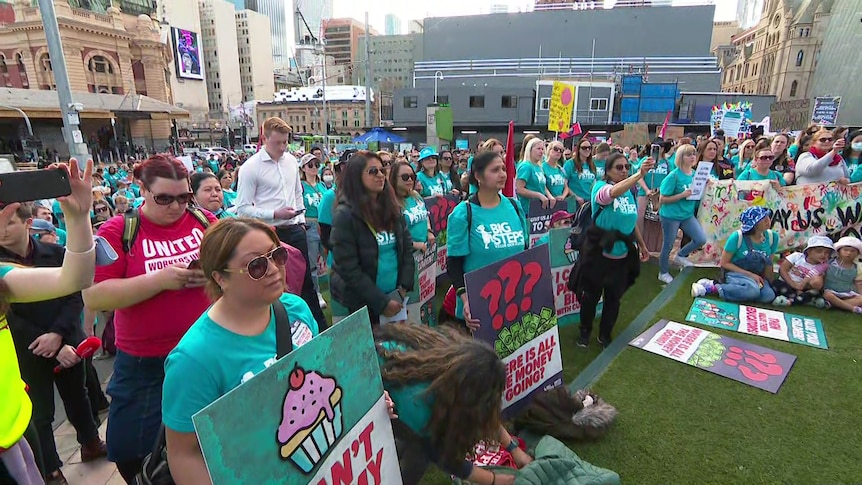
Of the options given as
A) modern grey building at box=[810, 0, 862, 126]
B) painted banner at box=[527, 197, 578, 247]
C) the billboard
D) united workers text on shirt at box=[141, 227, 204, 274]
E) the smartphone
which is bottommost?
painted banner at box=[527, 197, 578, 247]

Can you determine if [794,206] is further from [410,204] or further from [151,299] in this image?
[151,299]

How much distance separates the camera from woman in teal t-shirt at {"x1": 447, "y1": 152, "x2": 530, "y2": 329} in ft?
10.5

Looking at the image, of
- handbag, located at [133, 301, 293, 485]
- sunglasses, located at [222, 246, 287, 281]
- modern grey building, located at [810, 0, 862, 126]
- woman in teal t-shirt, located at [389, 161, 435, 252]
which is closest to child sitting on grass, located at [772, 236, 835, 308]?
woman in teal t-shirt, located at [389, 161, 435, 252]

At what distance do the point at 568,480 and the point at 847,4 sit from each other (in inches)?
2022

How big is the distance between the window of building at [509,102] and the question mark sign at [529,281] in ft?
131

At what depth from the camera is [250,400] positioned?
1.23m

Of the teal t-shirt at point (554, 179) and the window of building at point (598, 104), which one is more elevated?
the window of building at point (598, 104)

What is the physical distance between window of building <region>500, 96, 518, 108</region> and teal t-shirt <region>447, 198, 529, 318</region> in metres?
39.6

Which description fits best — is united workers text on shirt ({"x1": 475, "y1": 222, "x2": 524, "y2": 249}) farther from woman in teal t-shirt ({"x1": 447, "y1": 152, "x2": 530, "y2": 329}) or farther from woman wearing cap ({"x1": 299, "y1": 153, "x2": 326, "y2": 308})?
woman wearing cap ({"x1": 299, "y1": 153, "x2": 326, "y2": 308})

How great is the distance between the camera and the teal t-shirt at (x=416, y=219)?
4090mm

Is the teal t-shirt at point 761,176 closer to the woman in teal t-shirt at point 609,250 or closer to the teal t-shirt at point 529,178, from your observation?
the teal t-shirt at point 529,178

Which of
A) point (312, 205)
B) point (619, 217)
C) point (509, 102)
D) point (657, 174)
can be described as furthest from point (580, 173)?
point (509, 102)

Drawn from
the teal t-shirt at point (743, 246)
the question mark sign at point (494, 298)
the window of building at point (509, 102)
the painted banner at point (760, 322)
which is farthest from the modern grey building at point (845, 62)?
the question mark sign at point (494, 298)

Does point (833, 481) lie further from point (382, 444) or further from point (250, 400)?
point (250, 400)
